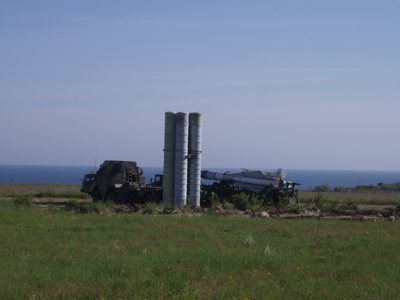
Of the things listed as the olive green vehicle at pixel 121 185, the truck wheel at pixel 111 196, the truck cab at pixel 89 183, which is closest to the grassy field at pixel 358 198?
the olive green vehicle at pixel 121 185

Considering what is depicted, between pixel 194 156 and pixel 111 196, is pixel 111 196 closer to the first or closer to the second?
pixel 111 196

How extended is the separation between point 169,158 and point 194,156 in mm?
1560

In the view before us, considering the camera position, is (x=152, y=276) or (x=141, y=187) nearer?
(x=152, y=276)

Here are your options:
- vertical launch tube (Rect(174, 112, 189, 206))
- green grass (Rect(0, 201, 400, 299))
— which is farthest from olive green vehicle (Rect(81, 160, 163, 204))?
green grass (Rect(0, 201, 400, 299))

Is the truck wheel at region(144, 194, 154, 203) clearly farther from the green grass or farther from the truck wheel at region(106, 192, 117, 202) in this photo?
the green grass

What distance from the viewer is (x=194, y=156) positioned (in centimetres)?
2739

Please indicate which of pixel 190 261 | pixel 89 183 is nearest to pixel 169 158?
pixel 89 183

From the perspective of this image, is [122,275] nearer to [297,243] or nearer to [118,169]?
[297,243]

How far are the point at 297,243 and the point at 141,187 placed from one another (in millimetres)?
17615

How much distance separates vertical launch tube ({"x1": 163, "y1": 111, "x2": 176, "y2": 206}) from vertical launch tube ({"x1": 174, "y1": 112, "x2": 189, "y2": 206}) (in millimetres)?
387

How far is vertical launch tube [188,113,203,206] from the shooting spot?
90.0 feet

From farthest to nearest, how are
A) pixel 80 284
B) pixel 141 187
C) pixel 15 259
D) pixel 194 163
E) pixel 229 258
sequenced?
→ pixel 141 187
pixel 194 163
pixel 229 258
pixel 15 259
pixel 80 284

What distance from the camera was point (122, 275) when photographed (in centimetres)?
852

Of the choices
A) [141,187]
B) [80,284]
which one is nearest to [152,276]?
[80,284]
